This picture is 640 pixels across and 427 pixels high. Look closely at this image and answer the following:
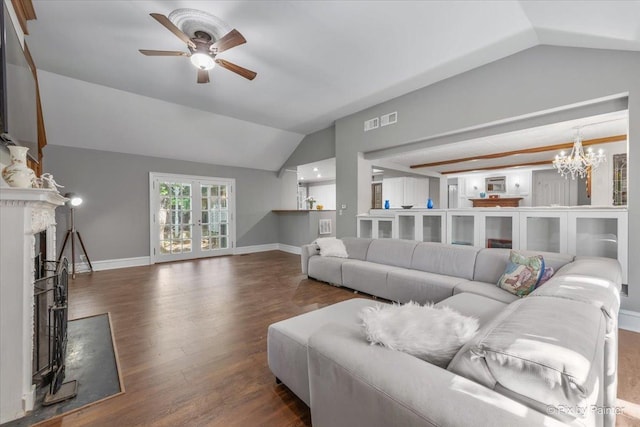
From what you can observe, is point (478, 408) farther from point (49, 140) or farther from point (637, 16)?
point (49, 140)

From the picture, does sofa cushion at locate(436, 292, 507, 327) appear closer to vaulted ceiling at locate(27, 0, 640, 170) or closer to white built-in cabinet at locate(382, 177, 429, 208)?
vaulted ceiling at locate(27, 0, 640, 170)

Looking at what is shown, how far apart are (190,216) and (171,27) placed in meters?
4.84

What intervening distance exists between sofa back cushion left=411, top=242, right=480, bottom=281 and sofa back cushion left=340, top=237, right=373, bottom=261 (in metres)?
0.85

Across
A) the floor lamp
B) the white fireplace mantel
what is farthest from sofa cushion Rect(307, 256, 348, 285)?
the floor lamp

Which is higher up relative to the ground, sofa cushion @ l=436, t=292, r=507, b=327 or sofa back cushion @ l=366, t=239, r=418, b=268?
sofa back cushion @ l=366, t=239, r=418, b=268

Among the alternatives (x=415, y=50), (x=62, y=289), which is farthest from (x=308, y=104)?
(x=62, y=289)

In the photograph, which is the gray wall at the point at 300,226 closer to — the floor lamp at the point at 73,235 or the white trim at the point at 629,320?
the floor lamp at the point at 73,235

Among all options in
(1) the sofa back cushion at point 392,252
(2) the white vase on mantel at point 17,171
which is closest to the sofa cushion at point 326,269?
(1) the sofa back cushion at point 392,252

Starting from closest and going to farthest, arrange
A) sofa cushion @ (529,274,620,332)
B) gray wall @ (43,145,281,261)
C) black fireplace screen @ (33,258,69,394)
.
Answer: sofa cushion @ (529,274,620,332), black fireplace screen @ (33,258,69,394), gray wall @ (43,145,281,261)

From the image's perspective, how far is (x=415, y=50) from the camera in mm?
3107

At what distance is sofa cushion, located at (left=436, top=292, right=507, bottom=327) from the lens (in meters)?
1.99

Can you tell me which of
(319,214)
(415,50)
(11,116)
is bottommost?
(319,214)

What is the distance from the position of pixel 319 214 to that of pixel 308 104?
121 inches

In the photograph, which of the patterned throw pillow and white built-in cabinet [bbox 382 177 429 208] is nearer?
the patterned throw pillow
